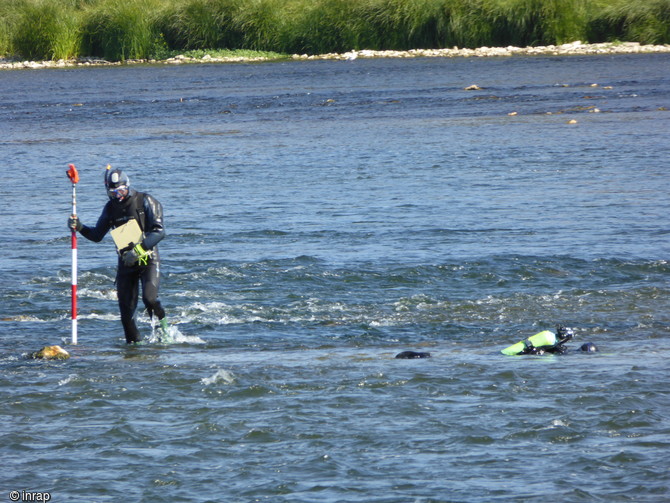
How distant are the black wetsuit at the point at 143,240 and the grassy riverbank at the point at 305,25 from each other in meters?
44.3

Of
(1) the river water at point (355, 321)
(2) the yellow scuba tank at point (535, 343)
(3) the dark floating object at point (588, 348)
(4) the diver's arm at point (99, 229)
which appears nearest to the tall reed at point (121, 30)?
(1) the river water at point (355, 321)

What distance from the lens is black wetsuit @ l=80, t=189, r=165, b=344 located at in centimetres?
1089

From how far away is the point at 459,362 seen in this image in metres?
9.86

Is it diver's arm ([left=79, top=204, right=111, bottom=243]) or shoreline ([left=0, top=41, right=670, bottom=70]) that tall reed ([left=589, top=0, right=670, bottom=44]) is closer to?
shoreline ([left=0, top=41, right=670, bottom=70])

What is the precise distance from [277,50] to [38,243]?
4316cm

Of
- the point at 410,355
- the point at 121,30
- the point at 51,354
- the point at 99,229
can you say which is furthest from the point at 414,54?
the point at 51,354

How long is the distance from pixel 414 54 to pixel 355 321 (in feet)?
145

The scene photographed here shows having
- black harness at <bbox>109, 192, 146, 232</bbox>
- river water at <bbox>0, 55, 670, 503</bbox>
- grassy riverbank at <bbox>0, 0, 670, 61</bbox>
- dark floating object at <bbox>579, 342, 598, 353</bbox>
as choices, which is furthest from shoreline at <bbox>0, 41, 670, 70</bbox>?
black harness at <bbox>109, 192, 146, 232</bbox>

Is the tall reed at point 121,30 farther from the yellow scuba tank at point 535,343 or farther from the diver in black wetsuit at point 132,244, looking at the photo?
the yellow scuba tank at point 535,343

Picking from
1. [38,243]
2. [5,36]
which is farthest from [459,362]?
[5,36]

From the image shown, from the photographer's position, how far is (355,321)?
11922 mm

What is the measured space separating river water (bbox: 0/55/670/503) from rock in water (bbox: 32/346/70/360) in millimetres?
217

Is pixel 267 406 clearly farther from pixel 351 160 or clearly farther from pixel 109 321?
pixel 351 160

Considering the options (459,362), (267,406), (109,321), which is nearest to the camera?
(267,406)
